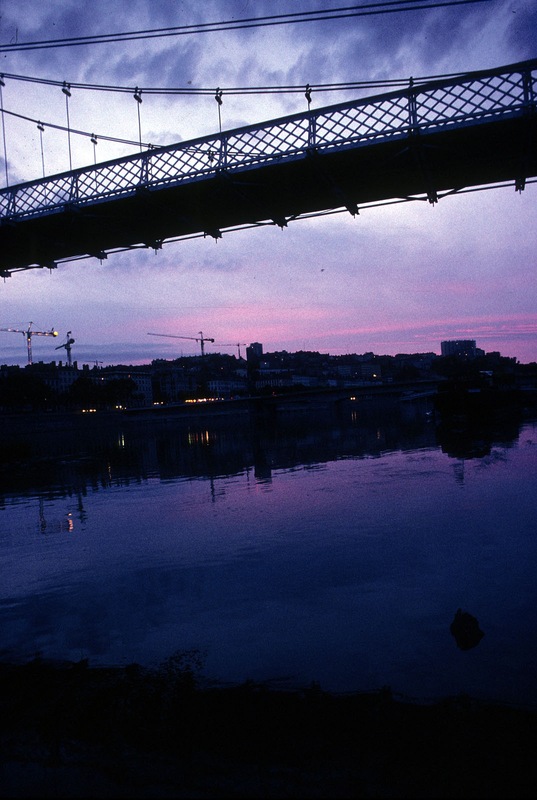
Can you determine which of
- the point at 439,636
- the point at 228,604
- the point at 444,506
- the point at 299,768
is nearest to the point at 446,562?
the point at 439,636

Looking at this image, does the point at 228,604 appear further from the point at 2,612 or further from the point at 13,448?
the point at 13,448

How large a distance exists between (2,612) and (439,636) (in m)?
8.09

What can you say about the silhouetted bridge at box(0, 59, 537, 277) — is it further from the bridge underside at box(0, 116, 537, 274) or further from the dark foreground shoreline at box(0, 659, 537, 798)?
the dark foreground shoreline at box(0, 659, 537, 798)

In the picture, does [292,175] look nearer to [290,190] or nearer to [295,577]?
[290,190]

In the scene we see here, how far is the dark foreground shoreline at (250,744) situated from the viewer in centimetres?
577

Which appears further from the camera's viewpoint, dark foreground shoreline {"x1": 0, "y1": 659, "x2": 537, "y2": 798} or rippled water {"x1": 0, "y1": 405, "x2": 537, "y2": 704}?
rippled water {"x1": 0, "y1": 405, "x2": 537, "y2": 704}

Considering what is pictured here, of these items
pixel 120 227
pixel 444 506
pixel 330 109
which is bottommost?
pixel 444 506

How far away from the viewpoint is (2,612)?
1151 centimetres

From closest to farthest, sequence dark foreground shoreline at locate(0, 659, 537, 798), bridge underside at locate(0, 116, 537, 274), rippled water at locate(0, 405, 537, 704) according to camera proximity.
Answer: dark foreground shoreline at locate(0, 659, 537, 798)
rippled water at locate(0, 405, 537, 704)
bridge underside at locate(0, 116, 537, 274)

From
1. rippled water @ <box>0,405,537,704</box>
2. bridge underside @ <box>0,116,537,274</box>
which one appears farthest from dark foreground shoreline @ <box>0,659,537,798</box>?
bridge underside @ <box>0,116,537,274</box>

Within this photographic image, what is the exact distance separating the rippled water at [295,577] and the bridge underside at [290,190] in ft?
25.2

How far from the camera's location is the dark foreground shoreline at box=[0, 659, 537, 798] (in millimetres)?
5766

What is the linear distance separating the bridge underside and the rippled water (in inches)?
302

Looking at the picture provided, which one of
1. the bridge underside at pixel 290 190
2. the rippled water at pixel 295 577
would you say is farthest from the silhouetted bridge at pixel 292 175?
the rippled water at pixel 295 577
